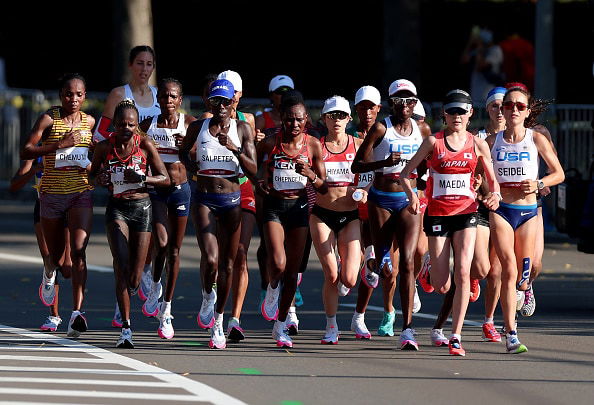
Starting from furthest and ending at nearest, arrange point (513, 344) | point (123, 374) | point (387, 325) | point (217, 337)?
point (387, 325), point (217, 337), point (513, 344), point (123, 374)

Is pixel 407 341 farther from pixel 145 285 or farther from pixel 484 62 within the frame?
pixel 484 62

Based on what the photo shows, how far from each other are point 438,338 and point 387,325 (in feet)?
2.37

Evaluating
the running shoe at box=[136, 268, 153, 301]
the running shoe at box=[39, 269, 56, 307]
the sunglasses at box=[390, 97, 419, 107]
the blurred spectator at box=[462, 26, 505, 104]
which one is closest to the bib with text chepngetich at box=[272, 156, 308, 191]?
the sunglasses at box=[390, 97, 419, 107]

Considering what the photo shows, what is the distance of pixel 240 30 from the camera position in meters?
31.4

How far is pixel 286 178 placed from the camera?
13.3 meters

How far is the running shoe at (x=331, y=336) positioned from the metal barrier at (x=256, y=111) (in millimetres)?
9638

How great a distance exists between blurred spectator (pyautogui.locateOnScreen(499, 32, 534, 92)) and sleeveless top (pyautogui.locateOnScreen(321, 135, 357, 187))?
13.9 metres

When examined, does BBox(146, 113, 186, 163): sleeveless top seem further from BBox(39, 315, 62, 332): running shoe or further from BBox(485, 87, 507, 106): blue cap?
BBox(485, 87, 507, 106): blue cap

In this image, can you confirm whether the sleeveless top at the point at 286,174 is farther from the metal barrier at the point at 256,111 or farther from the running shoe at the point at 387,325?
the metal barrier at the point at 256,111

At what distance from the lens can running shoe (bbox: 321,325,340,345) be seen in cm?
1349

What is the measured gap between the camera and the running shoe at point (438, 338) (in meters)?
13.3

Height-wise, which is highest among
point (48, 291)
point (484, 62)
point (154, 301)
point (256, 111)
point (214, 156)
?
point (484, 62)

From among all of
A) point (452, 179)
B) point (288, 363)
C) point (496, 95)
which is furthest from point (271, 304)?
point (496, 95)

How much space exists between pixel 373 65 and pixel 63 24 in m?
5.84
